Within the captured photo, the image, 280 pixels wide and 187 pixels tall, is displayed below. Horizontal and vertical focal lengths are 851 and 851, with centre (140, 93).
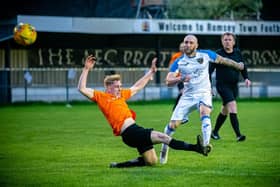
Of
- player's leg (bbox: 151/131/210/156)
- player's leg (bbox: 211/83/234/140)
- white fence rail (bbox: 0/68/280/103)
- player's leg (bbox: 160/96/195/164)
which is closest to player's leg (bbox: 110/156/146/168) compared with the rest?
player's leg (bbox: 151/131/210/156)

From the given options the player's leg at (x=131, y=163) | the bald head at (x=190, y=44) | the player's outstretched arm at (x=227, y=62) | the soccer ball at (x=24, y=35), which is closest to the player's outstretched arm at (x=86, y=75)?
the player's leg at (x=131, y=163)

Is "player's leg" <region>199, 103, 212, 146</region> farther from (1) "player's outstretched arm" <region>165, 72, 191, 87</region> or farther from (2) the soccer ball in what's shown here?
(2) the soccer ball

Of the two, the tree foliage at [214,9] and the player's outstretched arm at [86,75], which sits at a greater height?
the tree foliage at [214,9]

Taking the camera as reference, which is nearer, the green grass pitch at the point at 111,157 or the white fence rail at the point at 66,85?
the green grass pitch at the point at 111,157

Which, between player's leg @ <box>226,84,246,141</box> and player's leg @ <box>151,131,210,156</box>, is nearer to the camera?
player's leg @ <box>151,131,210,156</box>

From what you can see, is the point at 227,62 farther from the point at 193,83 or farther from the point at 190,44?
the point at 190,44

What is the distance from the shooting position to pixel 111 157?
530 inches

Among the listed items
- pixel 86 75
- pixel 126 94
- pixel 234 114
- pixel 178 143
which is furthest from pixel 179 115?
pixel 234 114

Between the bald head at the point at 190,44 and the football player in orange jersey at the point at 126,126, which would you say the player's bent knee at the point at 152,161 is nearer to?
the football player in orange jersey at the point at 126,126

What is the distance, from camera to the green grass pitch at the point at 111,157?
10.5m

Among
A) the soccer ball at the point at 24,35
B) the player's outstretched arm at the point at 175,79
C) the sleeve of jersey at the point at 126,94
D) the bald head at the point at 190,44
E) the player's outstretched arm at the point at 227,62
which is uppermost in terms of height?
the soccer ball at the point at 24,35

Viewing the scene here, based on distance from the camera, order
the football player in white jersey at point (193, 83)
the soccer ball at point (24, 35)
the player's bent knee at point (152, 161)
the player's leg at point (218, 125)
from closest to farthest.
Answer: the player's bent knee at point (152, 161) < the football player in white jersey at point (193, 83) < the player's leg at point (218, 125) < the soccer ball at point (24, 35)

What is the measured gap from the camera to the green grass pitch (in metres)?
10.5

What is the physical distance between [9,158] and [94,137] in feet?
14.5
